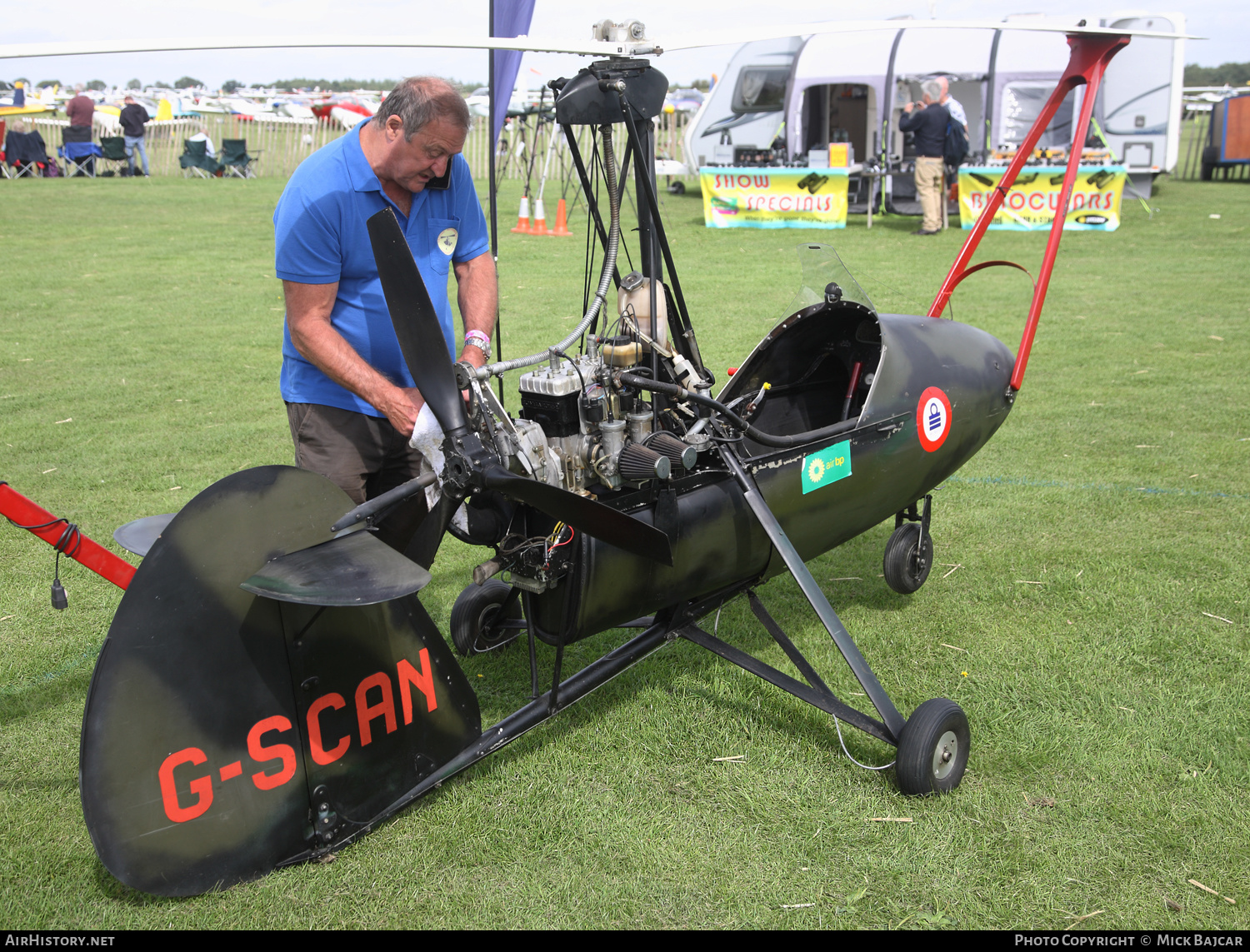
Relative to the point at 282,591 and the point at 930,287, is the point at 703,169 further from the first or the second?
the point at 282,591

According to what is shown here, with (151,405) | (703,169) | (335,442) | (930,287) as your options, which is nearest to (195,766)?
(335,442)

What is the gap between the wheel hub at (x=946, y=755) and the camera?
332 centimetres

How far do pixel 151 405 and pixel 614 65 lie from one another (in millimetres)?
5946

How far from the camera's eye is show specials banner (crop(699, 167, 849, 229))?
55.1 feet

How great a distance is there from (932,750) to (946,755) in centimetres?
16

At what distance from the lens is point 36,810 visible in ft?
10.5

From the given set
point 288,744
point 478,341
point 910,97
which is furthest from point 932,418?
point 910,97

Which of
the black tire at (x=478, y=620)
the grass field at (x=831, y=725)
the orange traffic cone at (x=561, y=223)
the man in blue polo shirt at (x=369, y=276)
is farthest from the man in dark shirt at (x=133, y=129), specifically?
the man in blue polo shirt at (x=369, y=276)

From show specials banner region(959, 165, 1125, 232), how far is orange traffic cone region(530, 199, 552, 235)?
703 centimetres

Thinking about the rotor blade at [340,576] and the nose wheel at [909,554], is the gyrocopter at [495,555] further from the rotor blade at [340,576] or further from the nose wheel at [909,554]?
the nose wheel at [909,554]

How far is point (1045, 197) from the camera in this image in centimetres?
1582

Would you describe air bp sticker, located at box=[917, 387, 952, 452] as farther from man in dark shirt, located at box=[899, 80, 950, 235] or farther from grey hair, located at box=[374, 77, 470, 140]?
man in dark shirt, located at box=[899, 80, 950, 235]

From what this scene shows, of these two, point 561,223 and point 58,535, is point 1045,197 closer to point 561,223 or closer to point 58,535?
point 561,223

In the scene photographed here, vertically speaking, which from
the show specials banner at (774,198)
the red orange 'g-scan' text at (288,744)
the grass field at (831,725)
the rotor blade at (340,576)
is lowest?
the grass field at (831,725)
